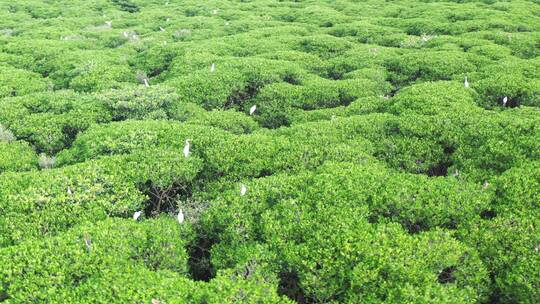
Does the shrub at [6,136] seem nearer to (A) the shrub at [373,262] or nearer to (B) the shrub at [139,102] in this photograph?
(B) the shrub at [139,102]

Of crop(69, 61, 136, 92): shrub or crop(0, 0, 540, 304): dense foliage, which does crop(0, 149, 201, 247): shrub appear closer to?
crop(0, 0, 540, 304): dense foliage

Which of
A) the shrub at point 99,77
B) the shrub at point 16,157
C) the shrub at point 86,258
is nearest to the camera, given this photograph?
the shrub at point 86,258

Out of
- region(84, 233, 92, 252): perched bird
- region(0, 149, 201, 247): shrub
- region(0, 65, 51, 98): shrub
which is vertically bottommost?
region(0, 65, 51, 98): shrub

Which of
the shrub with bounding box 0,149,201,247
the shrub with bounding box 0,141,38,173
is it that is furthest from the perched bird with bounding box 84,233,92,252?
the shrub with bounding box 0,141,38,173

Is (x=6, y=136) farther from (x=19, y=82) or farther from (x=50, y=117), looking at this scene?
(x=19, y=82)

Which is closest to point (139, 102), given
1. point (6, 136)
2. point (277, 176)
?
point (6, 136)

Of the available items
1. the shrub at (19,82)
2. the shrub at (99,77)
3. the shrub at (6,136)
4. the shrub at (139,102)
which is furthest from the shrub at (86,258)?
the shrub at (19,82)

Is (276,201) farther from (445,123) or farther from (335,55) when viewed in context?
(335,55)

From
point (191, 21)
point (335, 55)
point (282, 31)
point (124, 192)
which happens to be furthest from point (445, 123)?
point (191, 21)
